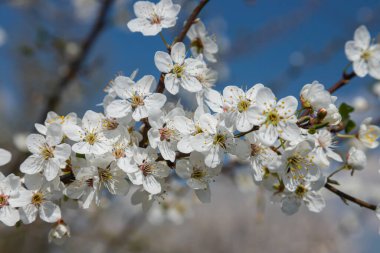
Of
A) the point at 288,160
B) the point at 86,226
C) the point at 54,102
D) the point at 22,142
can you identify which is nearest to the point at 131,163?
the point at 288,160

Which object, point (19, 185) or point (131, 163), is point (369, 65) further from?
point (19, 185)

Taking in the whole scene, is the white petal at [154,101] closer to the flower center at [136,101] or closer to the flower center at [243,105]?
the flower center at [136,101]

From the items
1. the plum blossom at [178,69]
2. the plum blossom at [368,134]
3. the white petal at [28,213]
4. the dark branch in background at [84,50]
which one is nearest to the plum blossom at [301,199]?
the plum blossom at [368,134]

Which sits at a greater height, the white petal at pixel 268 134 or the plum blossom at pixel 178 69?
the plum blossom at pixel 178 69

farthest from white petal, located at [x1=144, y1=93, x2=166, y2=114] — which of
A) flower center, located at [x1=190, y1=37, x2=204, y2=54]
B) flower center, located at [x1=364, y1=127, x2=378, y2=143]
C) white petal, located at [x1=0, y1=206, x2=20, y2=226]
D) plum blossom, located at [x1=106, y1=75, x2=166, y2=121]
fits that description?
flower center, located at [x1=364, y1=127, x2=378, y2=143]

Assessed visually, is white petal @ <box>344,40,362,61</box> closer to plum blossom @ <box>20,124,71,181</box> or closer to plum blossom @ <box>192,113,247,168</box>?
plum blossom @ <box>192,113,247,168</box>

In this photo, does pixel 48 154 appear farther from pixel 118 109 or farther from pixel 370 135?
pixel 370 135

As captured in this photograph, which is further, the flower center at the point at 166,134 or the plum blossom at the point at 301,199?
the plum blossom at the point at 301,199

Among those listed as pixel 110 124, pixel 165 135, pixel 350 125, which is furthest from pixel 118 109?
pixel 350 125
